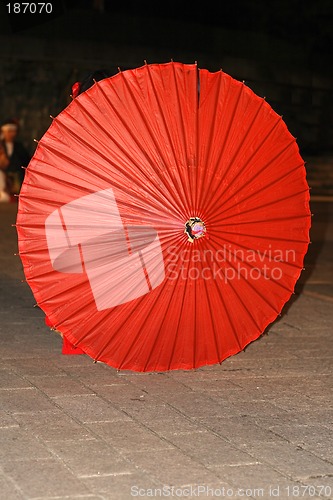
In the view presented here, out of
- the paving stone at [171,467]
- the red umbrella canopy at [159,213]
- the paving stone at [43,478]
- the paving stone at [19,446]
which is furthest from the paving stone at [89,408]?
the paving stone at [43,478]

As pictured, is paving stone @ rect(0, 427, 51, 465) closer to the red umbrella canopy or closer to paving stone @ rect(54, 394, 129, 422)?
paving stone @ rect(54, 394, 129, 422)

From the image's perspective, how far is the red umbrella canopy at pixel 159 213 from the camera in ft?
16.3

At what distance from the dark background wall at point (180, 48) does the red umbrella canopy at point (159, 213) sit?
53.7 feet

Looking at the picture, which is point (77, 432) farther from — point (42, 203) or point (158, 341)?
point (42, 203)

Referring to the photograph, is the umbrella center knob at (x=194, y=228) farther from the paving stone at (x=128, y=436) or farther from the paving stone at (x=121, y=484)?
the paving stone at (x=121, y=484)

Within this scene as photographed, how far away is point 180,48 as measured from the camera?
22.4 metres

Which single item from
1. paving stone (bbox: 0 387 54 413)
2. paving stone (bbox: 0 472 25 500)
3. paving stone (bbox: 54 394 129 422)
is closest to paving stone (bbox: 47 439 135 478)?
paving stone (bbox: 0 472 25 500)

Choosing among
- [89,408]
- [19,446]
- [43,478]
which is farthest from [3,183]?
[43,478]

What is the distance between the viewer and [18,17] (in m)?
20.8

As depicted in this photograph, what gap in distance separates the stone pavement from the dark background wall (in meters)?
15.7

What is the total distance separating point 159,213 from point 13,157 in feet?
42.7

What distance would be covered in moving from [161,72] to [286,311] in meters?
3.28

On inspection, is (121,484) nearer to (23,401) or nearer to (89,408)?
(89,408)

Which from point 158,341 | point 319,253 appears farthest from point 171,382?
point 319,253
